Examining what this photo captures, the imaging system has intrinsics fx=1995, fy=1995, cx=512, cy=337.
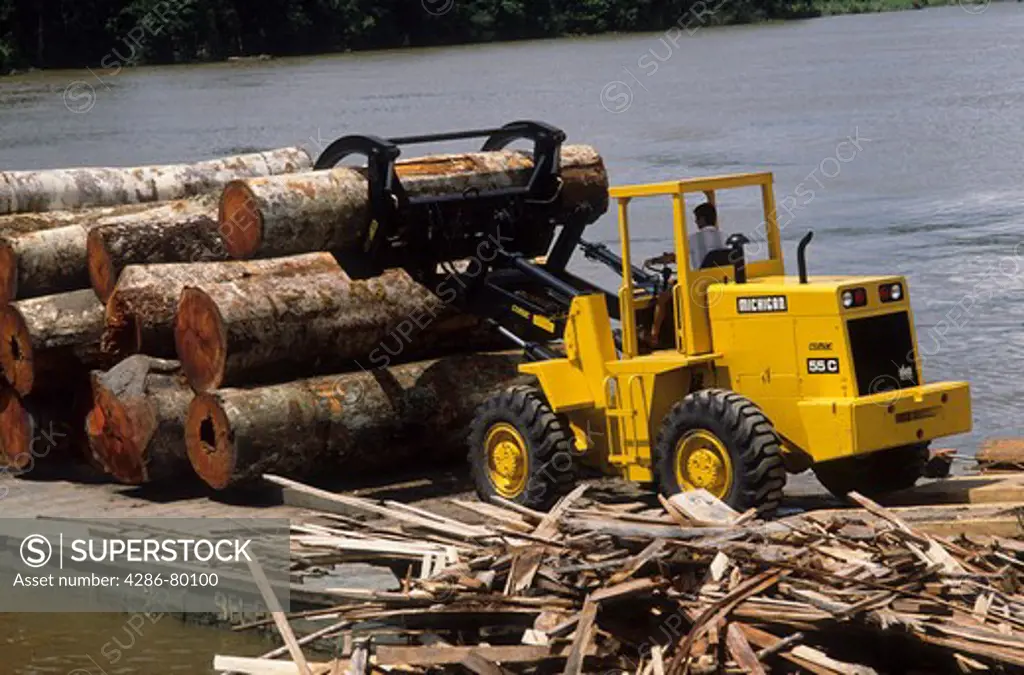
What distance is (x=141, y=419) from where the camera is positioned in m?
15.9

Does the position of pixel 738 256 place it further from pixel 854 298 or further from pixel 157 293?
pixel 157 293

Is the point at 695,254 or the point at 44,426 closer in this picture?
the point at 695,254

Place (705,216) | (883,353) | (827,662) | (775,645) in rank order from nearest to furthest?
(827,662)
(775,645)
(883,353)
(705,216)

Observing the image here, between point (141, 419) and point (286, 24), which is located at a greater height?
point (286, 24)

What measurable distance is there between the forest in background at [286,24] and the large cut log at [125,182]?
5798cm

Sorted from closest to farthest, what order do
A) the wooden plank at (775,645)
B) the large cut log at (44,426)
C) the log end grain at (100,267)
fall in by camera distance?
the wooden plank at (775,645), the log end grain at (100,267), the large cut log at (44,426)

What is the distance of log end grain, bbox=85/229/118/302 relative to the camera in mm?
16828

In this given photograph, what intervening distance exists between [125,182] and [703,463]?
8.52m

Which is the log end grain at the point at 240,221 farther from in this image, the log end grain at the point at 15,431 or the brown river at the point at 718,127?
the brown river at the point at 718,127

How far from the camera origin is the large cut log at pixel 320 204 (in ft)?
52.4

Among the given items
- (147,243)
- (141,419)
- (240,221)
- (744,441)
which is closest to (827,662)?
(744,441)

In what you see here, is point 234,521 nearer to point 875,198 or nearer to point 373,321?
point 373,321

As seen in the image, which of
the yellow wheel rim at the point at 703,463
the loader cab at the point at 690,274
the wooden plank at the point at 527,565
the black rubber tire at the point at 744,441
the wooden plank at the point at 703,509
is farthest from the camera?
the loader cab at the point at 690,274

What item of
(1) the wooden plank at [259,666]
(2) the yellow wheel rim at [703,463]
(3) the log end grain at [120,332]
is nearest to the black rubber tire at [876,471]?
(2) the yellow wheel rim at [703,463]
